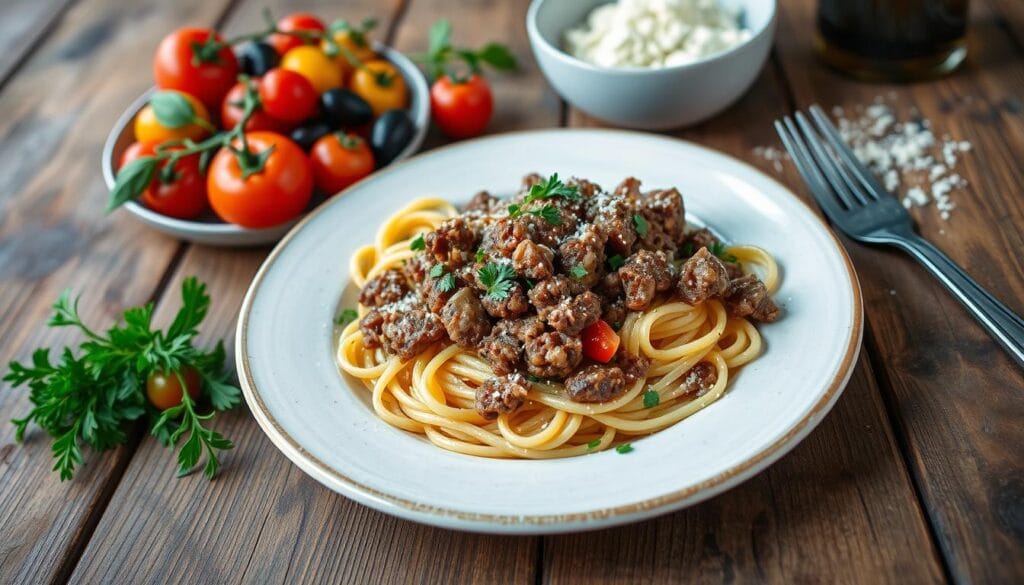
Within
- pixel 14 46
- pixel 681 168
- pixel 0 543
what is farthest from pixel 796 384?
pixel 14 46

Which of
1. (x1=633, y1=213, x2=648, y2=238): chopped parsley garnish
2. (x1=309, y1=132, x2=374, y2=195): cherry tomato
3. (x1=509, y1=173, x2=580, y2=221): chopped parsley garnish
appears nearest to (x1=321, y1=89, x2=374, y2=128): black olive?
(x1=309, y1=132, x2=374, y2=195): cherry tomato

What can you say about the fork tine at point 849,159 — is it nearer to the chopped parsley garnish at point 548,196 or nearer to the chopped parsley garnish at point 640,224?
the chopped parsley garnish at point 640,224

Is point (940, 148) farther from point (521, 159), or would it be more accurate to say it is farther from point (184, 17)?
point (184, 17)

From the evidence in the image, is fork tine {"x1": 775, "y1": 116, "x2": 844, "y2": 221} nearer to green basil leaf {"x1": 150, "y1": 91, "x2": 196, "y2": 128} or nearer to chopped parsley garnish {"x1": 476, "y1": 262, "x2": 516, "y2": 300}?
chopped parsley garnish {"x1": 476, "y1": 262, "x2": 516, "y2": 300}

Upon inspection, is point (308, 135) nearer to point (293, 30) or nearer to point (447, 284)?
point (293, 30)

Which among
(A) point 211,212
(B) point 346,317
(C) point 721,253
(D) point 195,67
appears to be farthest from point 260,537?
(D) point 195,67

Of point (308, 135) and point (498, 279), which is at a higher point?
point (498, 279)

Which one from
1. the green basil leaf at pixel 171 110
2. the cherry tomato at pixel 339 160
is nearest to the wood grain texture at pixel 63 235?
the green basil leaf at pixel 171 110
